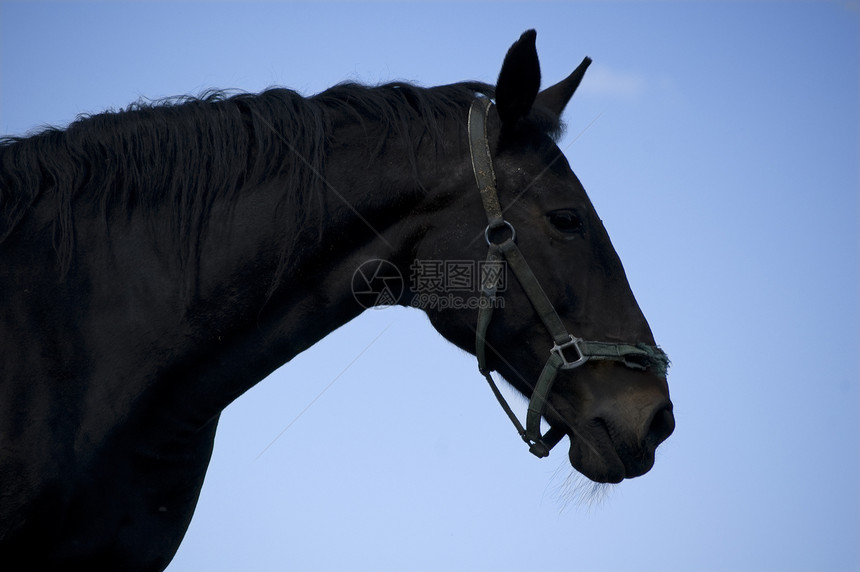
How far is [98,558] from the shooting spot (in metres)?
5.54

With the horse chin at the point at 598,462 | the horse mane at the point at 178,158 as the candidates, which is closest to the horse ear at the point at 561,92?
the horse mane at the point at 178,158

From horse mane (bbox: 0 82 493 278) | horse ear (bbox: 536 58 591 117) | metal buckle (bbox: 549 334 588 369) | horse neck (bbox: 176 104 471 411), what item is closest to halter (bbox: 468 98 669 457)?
metal buckle (bbox: 549 334 588 369)

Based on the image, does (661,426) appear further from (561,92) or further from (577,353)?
(561,92)

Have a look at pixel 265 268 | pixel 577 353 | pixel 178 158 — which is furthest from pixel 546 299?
pixel 178 158

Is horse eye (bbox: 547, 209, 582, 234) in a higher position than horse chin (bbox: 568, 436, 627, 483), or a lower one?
higher

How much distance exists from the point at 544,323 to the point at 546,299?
5.9 inches

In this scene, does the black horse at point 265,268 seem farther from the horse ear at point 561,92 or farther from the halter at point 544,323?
the horse ear at point 561,92

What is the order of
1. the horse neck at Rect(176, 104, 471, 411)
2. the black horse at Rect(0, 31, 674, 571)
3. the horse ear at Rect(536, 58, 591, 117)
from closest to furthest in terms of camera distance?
the black horse at Rect(0, 31, 674, 571)
the horse neck at Rect(176, 104, 471, 411)
the horse ear at Rect(536, 58, 591, 117)

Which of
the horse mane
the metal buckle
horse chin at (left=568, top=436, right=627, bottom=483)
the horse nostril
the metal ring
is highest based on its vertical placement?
the horse mane

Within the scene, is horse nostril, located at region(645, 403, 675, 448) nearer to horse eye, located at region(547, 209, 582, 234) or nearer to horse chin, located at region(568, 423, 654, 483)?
horse chin, located at region(568, 423, 654, 483)

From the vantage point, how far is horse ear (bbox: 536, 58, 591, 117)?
20.2 feet

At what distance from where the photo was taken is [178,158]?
560 centimetres

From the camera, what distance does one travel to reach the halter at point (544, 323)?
5.41m

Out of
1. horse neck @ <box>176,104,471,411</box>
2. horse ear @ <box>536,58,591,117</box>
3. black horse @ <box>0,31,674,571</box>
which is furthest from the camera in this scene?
horse ear @ <box>536,58,591,117</box>
